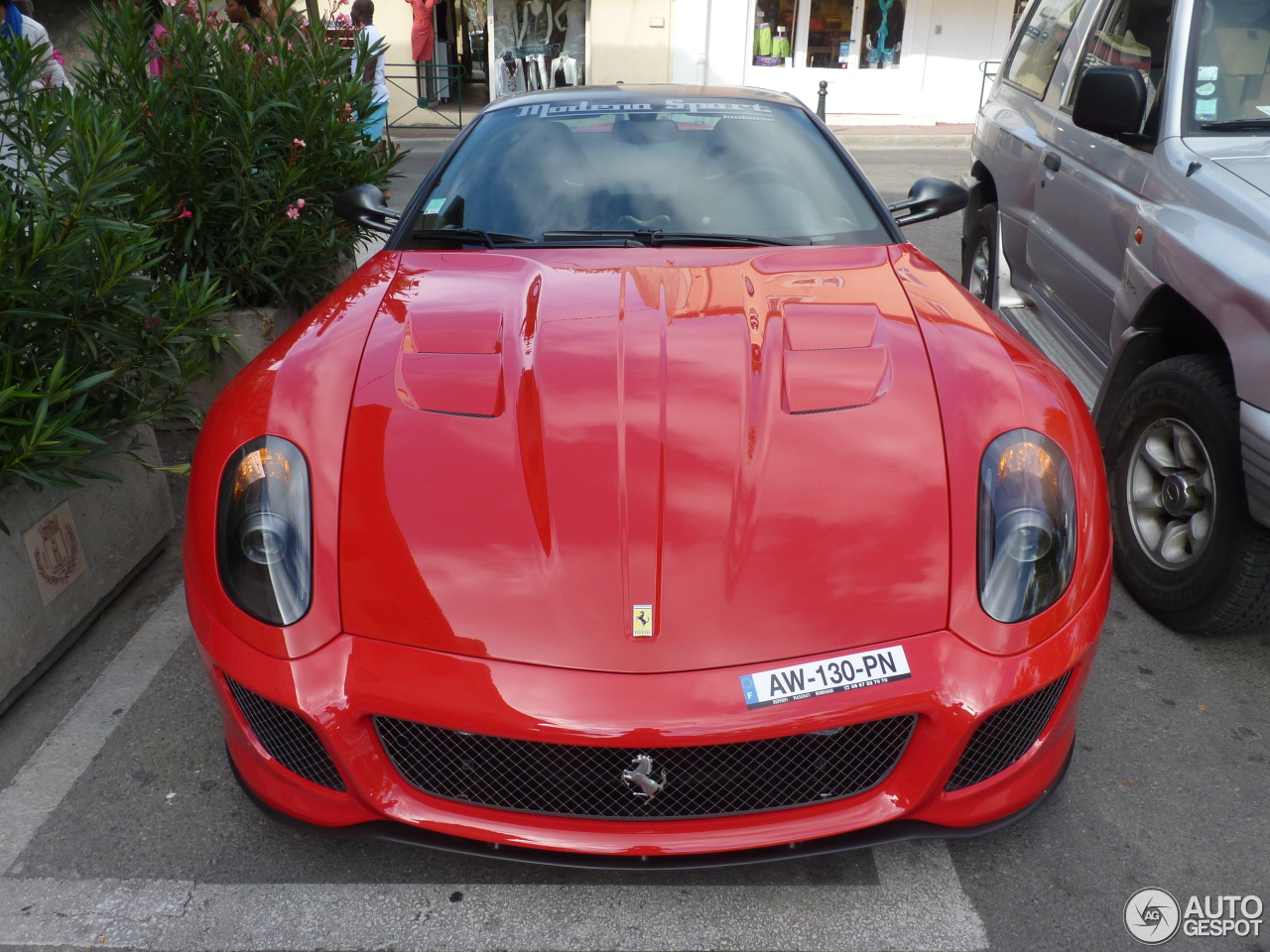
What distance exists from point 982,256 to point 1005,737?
3700 millimetres

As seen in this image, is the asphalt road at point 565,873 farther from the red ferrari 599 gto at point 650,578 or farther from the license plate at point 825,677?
the license plate at point 825,677

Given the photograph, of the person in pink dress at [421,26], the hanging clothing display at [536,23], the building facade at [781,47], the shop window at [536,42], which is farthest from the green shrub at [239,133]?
the hanging clothing display at [536,23]

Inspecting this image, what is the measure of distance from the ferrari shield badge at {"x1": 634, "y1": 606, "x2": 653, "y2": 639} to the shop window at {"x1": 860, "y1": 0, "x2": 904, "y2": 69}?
61.8 ft

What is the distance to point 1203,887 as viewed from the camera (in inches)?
81.1

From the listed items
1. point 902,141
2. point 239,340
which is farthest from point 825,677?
point 902,141

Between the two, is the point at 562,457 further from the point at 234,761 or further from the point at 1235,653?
the point at 1235,653

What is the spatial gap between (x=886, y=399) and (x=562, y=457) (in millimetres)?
700

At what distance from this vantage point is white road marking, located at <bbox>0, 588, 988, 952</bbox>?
193 cm

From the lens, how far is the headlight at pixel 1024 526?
1888 millimetres

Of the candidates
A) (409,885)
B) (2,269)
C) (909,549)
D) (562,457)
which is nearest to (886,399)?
(909,549)

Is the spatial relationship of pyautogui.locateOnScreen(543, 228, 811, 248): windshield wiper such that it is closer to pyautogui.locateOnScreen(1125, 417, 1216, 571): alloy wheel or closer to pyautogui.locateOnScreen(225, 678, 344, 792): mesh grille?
pyautogui.locateOnScreen(1125, 417, 1216, 571): alloy wheel

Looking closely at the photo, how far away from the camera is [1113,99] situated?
3.09 m

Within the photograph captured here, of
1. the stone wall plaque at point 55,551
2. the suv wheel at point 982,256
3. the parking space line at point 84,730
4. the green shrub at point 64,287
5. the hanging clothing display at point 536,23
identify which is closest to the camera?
the parking space line at point 84,730

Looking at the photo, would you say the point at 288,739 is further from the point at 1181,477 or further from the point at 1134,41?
the point at 1134,41
